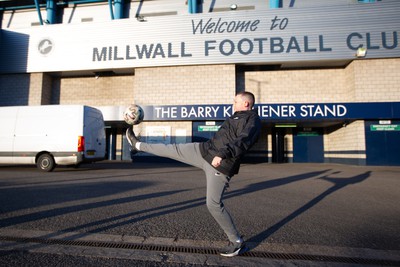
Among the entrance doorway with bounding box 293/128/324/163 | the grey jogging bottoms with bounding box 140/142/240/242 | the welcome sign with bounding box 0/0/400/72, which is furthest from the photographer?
the entrance doorway with bounding box 293/128/324/163

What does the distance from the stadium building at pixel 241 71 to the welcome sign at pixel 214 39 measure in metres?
0.07

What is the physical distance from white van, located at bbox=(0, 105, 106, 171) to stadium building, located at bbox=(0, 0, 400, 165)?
8618mm

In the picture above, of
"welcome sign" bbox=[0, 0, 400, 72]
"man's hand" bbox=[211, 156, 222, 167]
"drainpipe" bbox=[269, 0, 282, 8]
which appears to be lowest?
"man's hand" bbox=[211, 156, 222, 167]

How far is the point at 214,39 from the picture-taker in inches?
698

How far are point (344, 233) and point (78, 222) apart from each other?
12.1 feet

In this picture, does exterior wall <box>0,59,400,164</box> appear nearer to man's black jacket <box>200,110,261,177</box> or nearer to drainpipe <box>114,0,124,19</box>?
drainpipe <box>114,0,124,19</box>

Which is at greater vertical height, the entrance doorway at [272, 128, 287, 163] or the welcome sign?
the welcome sign

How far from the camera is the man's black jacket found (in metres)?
2.38

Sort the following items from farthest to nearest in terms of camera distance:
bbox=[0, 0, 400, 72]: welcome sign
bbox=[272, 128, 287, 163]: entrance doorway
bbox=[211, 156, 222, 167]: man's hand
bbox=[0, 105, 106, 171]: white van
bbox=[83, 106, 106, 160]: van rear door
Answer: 1. bbox=[272, 128, 287, 163]: entrance doorway
2. bbox=[0, 0, 400, 72]: welcome sign
3. bbox=[83, 106, 106, 160]: van rear door
4. bbox=[0, 105, 106, 171]: white van
5. bbox=[211, 156, 222, 167]: man's hand

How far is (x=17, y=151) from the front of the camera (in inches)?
382

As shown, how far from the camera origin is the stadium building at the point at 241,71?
53.8 feet

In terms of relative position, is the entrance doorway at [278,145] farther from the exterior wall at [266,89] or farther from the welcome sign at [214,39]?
the welcome sign at [214,39]

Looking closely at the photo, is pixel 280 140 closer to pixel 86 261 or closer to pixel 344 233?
pixel 344 233

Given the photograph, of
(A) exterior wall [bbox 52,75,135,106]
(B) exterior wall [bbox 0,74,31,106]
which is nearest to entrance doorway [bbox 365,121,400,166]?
(A) exterior wall [bbox 52,75,135,106]
